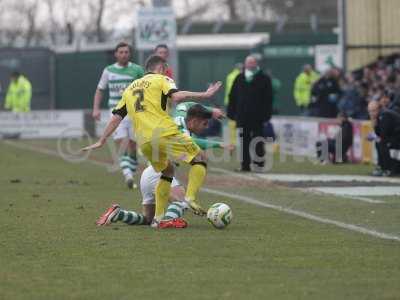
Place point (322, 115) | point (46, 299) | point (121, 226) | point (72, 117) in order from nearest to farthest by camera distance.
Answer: point (46, 299), point (121, 226), point (322, 115), point (72, 117)

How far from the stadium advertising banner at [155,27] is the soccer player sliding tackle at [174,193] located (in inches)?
527

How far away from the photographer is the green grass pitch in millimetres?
8359

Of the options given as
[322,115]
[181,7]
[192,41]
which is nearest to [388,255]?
[322,115]

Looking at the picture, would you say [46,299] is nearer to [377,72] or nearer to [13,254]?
[13,254]

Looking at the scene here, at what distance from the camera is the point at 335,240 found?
35.9 ft

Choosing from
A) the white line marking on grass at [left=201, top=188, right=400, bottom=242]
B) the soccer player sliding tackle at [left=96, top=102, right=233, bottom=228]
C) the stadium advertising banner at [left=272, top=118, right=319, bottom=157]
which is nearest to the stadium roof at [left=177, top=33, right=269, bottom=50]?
the stadium advertising banner at [left=272, top=118, right=319, bottom=157]

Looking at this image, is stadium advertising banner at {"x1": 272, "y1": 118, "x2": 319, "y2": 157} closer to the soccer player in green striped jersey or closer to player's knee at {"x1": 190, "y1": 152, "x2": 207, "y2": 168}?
the soccer player in green striped jersey

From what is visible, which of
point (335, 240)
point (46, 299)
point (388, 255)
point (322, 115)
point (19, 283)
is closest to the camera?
point (46, 299)

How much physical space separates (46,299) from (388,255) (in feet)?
10.1

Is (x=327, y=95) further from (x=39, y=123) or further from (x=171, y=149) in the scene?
(x=171, y=149)

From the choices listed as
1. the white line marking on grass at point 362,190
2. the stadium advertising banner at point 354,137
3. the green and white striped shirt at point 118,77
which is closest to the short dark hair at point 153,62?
the white line marking on grass at point 362,190

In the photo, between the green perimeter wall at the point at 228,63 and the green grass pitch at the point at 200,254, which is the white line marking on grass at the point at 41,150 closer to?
the green grass pitch at the point at 200,254

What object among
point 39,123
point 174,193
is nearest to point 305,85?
point 39,123

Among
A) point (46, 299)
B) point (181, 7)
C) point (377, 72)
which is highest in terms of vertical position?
point (181, 7)
